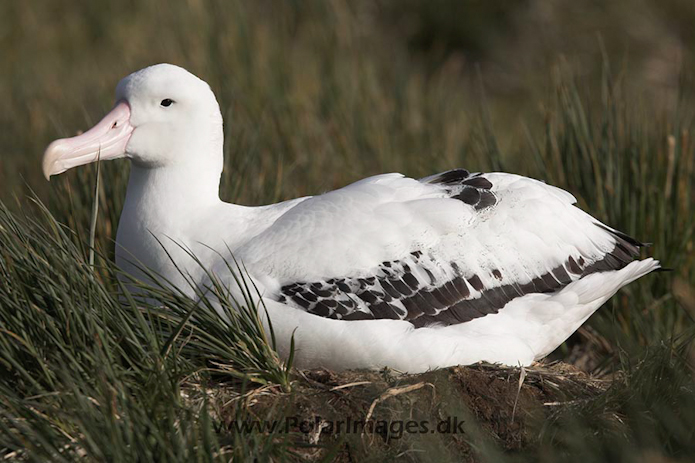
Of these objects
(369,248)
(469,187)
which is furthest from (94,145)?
(469,187)

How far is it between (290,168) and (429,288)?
240 cm

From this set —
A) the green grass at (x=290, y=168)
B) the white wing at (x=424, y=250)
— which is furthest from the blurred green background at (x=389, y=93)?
the white wing at (x=424, y=250)

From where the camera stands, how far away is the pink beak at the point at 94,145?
4582 millimetres

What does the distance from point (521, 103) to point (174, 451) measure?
10242 mm

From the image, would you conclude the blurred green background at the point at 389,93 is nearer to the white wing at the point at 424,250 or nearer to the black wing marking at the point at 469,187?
the white wing at the point at 424,250

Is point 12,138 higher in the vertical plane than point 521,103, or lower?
higher

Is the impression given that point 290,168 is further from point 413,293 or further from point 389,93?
point 389,93

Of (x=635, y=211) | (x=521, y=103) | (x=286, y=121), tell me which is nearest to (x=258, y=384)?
(x=635, y=211)

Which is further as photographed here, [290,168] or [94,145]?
[290,168]

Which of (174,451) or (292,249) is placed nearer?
(174,451)

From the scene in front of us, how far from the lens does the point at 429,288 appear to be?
4.61 meters

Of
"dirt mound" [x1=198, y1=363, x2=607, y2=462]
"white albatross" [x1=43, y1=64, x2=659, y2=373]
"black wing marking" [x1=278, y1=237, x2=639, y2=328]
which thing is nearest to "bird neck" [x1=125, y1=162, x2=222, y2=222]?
"white albatross" [x1=43, y1=64, x2=659, y2=373]

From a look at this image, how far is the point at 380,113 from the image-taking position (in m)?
8.89

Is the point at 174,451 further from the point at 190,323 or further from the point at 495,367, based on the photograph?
the point at 495,367
